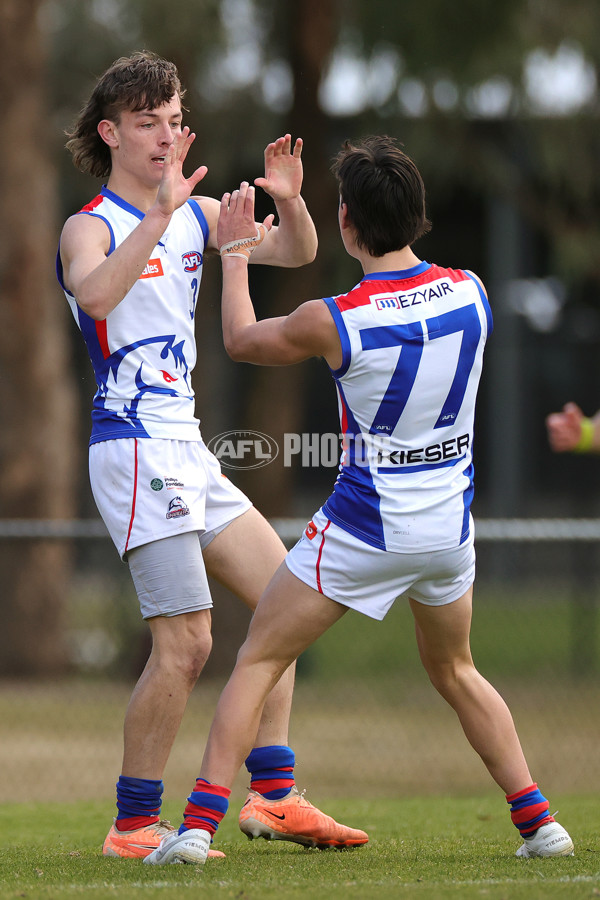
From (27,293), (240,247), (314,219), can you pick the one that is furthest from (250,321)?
(27,293)

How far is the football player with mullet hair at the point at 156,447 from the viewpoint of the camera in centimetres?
417

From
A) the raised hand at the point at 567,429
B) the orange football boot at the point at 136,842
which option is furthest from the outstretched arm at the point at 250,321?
the orange football boot at the point at 136,842

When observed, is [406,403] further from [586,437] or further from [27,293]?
[27,293]

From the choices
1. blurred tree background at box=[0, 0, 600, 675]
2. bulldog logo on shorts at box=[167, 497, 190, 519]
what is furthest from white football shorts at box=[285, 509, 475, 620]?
blurred tree background at box=[0, 0, 600, 675]

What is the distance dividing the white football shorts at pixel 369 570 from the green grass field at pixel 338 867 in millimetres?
775

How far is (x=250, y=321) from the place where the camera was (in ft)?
13.0

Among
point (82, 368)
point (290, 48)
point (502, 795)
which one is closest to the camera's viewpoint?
point (502, 795)

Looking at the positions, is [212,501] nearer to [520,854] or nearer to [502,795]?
[520,854]

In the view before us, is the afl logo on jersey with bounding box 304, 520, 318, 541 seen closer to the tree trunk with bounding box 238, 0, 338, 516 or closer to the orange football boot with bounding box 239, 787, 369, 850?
the orange football boot with bounding box 239, 787, 369, 850

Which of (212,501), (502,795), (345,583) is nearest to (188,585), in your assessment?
(212,501)

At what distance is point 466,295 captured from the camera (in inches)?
151

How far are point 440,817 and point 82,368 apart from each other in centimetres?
930

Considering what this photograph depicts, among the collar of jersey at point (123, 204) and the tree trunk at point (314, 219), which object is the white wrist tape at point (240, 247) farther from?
the tree trunk at point (314, 219)

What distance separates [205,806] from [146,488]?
1.00 m
